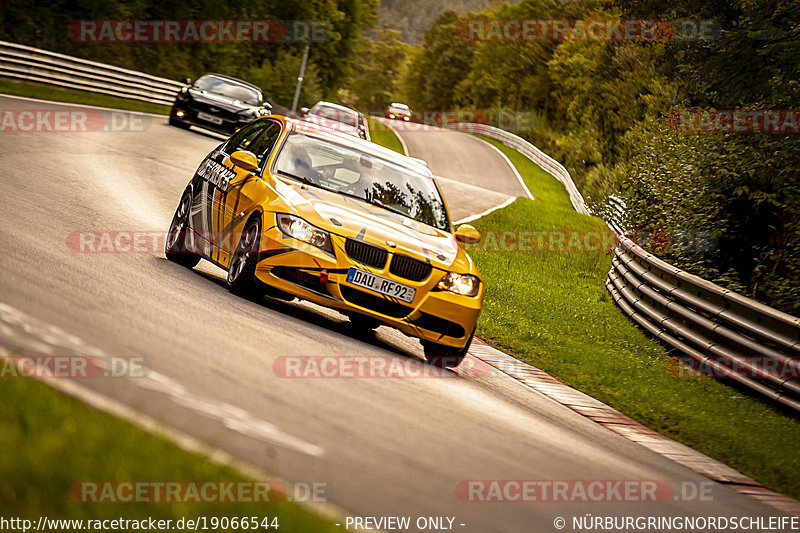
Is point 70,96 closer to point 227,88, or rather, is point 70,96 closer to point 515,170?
point 227,88

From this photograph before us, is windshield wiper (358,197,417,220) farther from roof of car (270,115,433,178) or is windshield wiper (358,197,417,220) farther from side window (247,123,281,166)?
side window (247,123,281,166)

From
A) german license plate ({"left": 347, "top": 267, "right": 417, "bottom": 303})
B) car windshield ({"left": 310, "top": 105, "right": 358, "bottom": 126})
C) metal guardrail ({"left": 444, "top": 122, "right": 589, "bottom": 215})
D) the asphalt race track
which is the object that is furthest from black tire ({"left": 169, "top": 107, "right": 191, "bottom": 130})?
german license plate ({"left": 347, "top": 267, "right": 417, "bottom": 303})

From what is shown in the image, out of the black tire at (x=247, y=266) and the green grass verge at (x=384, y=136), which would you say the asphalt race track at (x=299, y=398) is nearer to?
the black tire at (x=247, y=266)

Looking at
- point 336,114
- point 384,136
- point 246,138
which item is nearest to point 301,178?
point 246,138

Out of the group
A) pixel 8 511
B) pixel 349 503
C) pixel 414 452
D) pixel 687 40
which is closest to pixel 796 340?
pixel 414 452

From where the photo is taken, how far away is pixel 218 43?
56344mm

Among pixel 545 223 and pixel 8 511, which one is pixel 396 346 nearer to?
pixel 8 511

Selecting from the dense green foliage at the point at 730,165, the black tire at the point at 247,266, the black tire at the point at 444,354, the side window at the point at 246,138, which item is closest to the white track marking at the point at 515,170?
the dense green foliage at the point at 730,165

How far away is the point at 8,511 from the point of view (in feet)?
10.2

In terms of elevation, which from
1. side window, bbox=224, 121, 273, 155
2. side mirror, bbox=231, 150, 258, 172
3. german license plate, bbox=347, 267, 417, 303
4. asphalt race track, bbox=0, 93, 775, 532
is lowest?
asphalt race track, bbox=0, 93, 775, 532

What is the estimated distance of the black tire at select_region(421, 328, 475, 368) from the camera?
9039 millimetres

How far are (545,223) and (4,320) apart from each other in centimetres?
2060

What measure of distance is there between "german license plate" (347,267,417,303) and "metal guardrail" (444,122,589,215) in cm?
2560

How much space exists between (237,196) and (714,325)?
5.67 m
